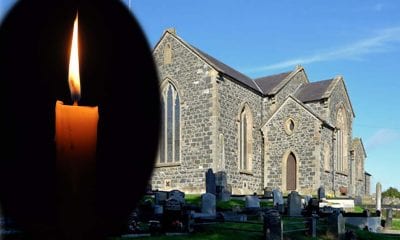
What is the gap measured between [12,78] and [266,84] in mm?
29489

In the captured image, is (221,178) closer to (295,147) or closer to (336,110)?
(295,147)

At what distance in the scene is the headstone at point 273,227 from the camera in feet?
31.2

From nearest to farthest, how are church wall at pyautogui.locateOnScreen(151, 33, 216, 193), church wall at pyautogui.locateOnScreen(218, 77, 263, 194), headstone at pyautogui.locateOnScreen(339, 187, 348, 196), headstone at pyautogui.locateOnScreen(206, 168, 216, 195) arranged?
1. headstone at pyautogui.locateOnScreen(206, 168, 216, 195)
2. church wall at pyautogui.locateOnScreen(151, 33, 216, 193)
3. church wall at pyautogui.locateOnScreen(218, 77, 263, 194)
4. headstone at pyautogui.locateOnScreen(339, 187, 348, 196)

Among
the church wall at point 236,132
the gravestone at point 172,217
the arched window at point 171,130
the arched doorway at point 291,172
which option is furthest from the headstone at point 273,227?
the arched doorway at point 291,172

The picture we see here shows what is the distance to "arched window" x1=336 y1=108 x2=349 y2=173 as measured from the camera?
28.8 m

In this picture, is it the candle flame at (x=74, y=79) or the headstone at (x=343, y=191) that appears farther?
the headstone at (x=343, y=191)

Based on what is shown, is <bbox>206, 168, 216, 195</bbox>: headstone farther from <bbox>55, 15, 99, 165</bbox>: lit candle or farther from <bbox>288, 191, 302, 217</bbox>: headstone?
<bbox>55, 15, 99, 165</bbox>: lit candle

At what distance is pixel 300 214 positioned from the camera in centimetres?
1545

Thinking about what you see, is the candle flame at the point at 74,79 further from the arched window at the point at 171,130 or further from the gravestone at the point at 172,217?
the arched window at the point at 171,130

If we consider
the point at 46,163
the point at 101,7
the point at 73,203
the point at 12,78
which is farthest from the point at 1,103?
the point at 73,203

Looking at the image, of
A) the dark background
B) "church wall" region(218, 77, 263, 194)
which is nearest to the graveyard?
the dark background

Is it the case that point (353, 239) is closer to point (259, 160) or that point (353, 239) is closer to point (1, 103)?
point (1, 103)

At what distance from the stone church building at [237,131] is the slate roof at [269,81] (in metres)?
0.39

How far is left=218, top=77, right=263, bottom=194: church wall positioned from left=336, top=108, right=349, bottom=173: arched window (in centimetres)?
574
